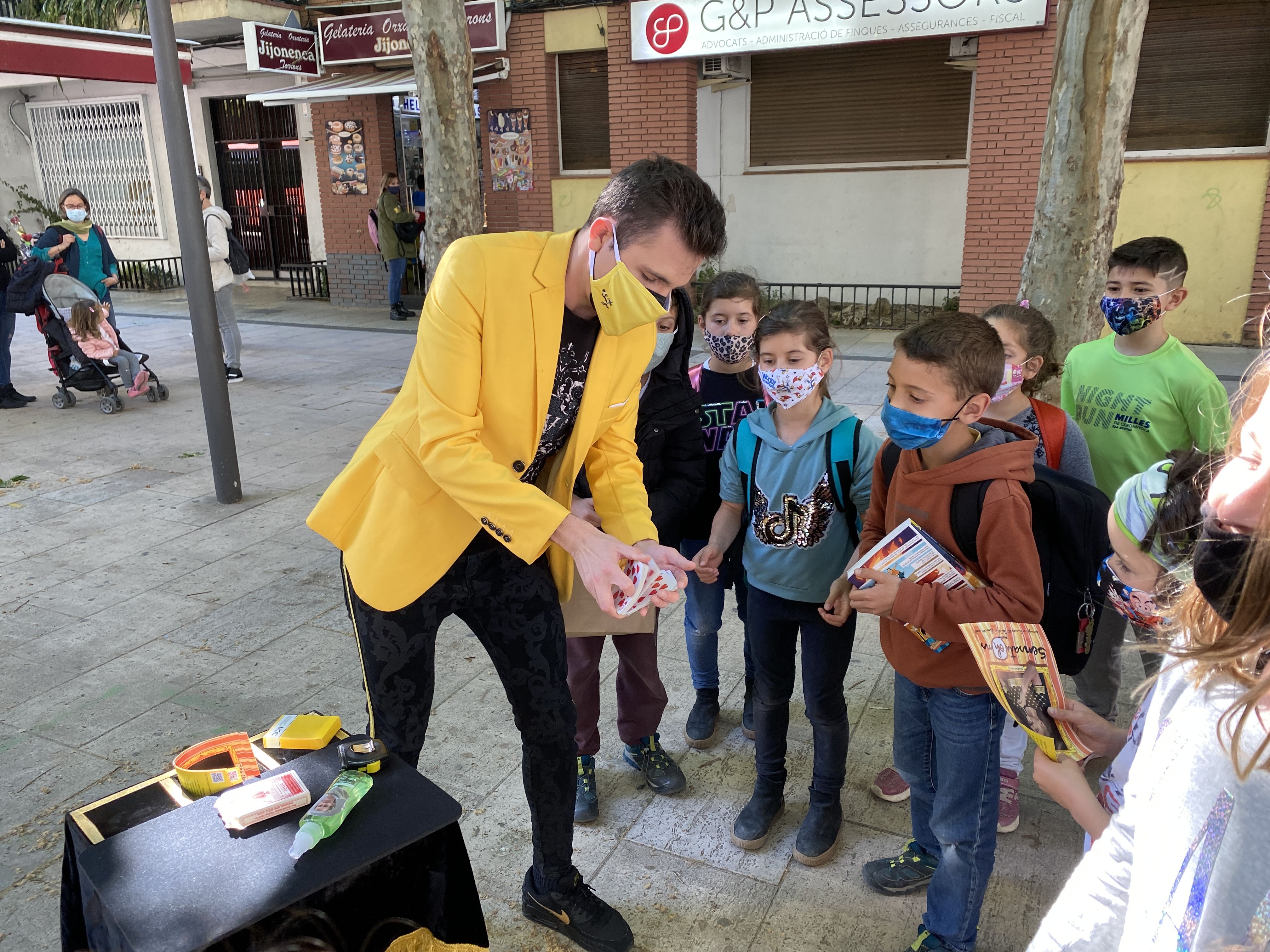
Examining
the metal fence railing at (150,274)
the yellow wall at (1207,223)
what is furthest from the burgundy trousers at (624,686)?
the metal fence railing at (150,274)

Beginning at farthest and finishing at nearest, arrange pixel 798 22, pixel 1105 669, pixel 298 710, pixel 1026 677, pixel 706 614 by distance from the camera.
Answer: pixel 798 22 → pixel 298 710 → pixel 706 614 → pixel 1105 669 → pixel 1026 677

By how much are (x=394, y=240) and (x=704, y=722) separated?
11.5 m

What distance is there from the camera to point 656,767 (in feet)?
9.95

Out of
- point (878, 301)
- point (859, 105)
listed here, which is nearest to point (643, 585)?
point (878, 301)

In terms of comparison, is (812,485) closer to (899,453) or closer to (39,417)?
(899,453)

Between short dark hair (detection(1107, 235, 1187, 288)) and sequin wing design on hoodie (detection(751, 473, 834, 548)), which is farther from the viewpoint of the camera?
short dark hair (detection(1107, 235, 1187, 288))

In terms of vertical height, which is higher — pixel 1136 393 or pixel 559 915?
pixel 1136 393

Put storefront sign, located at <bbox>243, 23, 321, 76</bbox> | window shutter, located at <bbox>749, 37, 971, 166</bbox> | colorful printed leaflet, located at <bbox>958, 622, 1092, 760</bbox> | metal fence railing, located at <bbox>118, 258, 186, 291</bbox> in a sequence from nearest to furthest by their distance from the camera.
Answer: colorful printed leaflet, located at <bbox>958, 622, 1092, 760</bbox>, window shutter, located at <bbox>749, 37, 971, 166</bbox>, storefront sign, located at <bbox>243, 23, 321, 76</bbox>, metal fence railing, located at <bbox>118, 258, 186, 291</bbox>

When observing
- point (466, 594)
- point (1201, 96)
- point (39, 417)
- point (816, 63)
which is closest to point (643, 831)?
point (466, 594)

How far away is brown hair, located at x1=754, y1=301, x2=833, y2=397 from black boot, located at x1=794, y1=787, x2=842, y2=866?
4.04 feet

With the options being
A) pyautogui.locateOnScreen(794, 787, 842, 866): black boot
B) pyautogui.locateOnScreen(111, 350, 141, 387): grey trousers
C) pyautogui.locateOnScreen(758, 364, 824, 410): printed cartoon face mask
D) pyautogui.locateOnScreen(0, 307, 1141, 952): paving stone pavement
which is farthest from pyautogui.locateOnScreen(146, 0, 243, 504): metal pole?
pyautogui.locateOnScreen(794, 787, 842, 866): black boot

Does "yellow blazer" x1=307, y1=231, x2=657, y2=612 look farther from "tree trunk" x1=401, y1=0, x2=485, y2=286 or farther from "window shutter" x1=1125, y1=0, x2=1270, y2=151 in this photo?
"window shutter" x1=1125, y1=0, x2=1270, y2=151

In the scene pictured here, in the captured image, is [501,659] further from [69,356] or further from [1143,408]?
[69,356]

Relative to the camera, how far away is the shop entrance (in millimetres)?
16281
